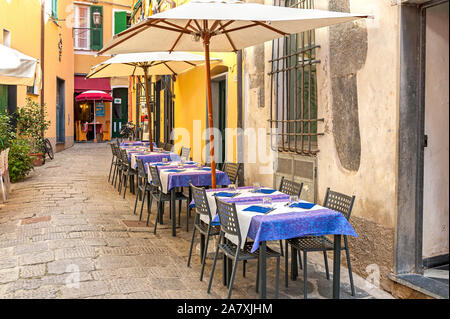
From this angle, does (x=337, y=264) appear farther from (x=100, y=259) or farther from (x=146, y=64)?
(x=146, y=64)

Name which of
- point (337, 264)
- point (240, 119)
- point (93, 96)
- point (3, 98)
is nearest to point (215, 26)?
point (337, 264)

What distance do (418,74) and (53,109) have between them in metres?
14.6

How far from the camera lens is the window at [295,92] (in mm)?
5898

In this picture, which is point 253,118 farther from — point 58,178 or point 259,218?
point 58,178

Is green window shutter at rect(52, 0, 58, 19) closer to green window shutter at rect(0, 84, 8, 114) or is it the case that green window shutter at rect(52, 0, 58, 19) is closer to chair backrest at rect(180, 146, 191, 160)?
green window shutter at rect(0, 84, 8, 114)

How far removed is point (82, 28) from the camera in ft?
79.9

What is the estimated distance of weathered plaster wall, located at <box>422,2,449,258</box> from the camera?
4.25 m

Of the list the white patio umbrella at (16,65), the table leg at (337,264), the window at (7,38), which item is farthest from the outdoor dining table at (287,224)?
the window at (7,38)

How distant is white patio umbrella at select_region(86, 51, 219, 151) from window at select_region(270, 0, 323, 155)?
Answer: 207cm

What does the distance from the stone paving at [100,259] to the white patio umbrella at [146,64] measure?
8.52 feet

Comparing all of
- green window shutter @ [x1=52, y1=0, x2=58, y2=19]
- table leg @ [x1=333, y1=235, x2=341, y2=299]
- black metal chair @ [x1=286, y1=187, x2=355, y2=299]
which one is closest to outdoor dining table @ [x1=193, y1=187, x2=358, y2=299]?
table leg @ [x1=333, y1=235, x2=341, y2=299]

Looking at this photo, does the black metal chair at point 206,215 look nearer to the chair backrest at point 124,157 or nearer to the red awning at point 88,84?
the chair backrest at point 124,157

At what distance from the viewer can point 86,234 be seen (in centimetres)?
613
